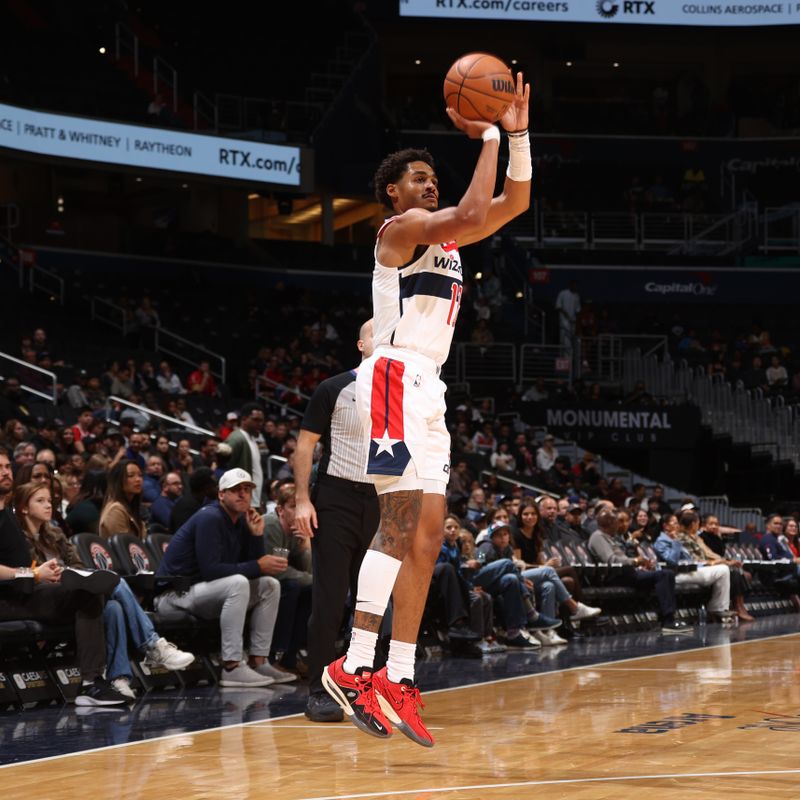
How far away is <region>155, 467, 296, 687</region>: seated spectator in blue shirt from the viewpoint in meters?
8.07

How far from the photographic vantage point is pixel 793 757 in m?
5.00

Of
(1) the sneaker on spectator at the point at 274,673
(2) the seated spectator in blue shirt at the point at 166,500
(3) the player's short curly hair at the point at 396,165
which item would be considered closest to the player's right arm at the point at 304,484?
(3) the player's short curly hair at the point at 396,165

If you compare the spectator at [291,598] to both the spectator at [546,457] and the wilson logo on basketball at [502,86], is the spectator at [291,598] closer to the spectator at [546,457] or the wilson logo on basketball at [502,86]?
the wilson logo on basketball at [502,86]

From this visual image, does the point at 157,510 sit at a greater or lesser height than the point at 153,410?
lesser

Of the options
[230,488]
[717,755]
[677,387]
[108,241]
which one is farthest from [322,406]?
[108,241]

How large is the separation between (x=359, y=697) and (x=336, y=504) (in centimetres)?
209

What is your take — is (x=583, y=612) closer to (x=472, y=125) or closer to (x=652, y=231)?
(x=472, y=125)

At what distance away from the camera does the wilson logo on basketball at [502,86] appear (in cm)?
498

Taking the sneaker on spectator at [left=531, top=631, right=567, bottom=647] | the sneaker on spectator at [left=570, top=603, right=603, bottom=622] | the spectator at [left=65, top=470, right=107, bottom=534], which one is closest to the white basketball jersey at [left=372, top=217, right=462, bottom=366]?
the spectator at [left=65, top=470, right=107, bottom=534]

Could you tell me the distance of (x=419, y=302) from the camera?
16.7 feet

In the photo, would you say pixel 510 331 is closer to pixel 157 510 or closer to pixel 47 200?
pixel 47 200

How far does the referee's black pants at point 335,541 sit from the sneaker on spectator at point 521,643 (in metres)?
4.09

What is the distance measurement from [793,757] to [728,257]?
25.3m

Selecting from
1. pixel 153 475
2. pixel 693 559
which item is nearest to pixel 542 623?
pixel 153 475
